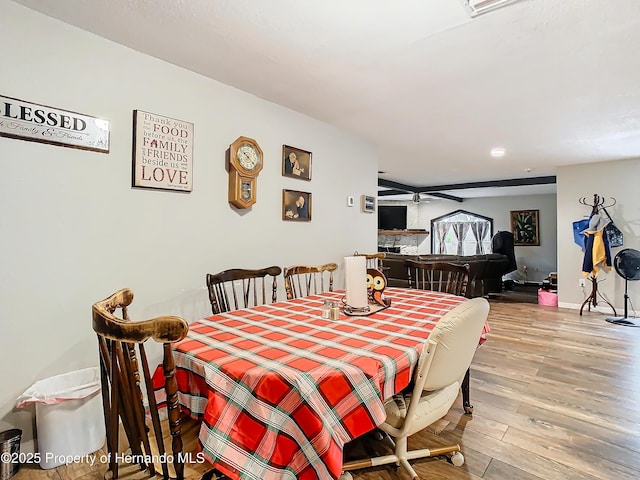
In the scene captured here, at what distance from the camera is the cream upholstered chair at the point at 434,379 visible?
1219 mm

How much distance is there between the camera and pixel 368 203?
3.89 metres

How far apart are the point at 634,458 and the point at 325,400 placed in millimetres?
1833

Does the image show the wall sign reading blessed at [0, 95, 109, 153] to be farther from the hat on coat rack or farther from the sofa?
the hat on coat rack

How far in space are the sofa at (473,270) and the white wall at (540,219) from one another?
231 centimetres

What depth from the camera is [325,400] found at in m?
0.97

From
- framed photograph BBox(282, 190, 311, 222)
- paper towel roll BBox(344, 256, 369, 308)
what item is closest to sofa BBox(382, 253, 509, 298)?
framed photograph BBox(282, 190, 311, 222)

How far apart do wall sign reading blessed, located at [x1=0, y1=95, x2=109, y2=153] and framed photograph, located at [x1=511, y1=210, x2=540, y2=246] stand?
29.7ft

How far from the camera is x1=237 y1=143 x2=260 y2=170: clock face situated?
97.1 inches

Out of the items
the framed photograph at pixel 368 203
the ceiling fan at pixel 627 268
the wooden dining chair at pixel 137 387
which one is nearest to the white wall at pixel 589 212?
the ceiling fan at pixel 627 268

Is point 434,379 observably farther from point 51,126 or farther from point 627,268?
point 627,268

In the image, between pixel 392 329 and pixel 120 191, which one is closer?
pixel 392 329

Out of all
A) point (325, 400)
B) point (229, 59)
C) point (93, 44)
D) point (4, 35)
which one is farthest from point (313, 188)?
point (325, 400)

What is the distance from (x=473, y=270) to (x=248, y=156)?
4805mm

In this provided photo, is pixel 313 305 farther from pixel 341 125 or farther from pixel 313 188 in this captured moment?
pixel 341 125
